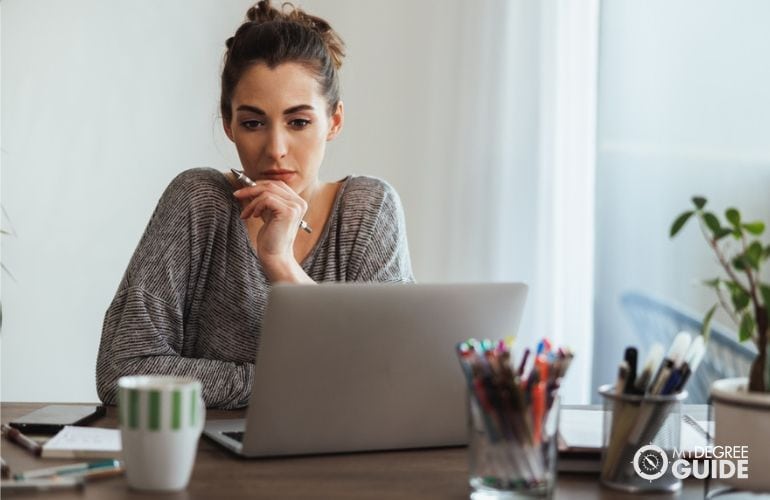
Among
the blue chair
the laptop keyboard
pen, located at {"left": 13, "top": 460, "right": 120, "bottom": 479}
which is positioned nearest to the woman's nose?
the laptop keyboard

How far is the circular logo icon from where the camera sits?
1.09 metres

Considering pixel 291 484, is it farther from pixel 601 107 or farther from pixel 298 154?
pixel 601 107

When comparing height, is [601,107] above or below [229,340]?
above

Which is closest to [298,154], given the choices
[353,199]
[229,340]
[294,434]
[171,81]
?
[353,199]

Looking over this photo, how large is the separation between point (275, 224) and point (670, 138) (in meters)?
1.77

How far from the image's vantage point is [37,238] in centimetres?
315

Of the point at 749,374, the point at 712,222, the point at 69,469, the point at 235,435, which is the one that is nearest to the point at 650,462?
the point at 749,374

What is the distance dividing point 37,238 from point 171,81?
640 millimetres

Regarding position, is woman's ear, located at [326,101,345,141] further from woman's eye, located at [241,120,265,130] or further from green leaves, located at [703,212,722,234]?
green leaves, located at [703,212,722,234]

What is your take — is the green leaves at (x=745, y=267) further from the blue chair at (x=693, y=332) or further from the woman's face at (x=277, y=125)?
the blue chair at (x=693, y=332)

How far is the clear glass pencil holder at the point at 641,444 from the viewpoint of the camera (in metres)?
1.08

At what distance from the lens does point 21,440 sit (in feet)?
4.01

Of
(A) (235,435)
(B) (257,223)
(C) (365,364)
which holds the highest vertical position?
(B) (257,223)

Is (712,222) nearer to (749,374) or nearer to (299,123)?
(749,374)
